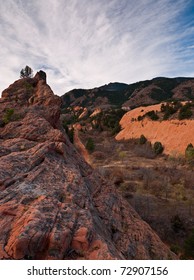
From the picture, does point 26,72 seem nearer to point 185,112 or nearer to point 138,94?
point 185,112

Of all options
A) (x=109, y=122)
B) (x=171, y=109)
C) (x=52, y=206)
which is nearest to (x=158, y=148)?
(x=171, y=109)

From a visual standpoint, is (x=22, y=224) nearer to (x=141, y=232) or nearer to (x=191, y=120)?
(x=141, y=232)

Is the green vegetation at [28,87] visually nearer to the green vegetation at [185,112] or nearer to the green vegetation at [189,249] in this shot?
the green vegetation at [189,249]

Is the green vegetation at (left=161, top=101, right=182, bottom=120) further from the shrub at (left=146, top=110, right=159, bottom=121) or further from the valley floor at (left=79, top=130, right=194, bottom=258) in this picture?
the valley floor at (left=79, top=130, right=194, bottom=258)

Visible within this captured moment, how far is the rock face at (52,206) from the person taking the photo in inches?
272

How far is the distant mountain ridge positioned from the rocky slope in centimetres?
5370

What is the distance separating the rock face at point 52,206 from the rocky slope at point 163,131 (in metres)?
41.7

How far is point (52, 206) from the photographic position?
8.04 m

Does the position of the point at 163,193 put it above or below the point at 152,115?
below

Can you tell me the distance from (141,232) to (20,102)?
11937mm

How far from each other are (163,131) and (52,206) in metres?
59.6

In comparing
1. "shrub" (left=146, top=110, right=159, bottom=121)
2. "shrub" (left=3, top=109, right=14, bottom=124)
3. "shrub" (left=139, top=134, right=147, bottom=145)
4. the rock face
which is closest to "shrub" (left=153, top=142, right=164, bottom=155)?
"shrub" (left=139, top=134, right=147, bottom=145)

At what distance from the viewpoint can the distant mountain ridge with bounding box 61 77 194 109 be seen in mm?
143500

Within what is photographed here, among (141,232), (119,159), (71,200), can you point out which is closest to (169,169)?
(119,159)
